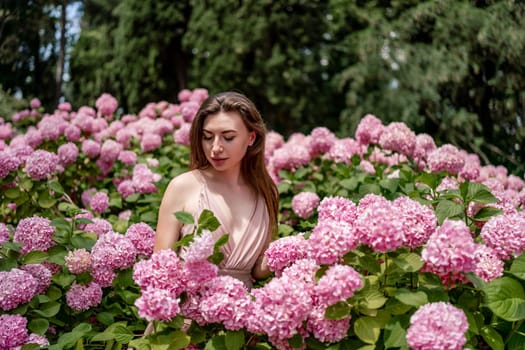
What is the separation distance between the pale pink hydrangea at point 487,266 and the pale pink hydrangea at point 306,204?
1569 millimetres

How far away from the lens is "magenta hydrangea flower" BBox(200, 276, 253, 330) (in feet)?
4.39

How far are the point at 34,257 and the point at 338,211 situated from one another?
1.12 metres

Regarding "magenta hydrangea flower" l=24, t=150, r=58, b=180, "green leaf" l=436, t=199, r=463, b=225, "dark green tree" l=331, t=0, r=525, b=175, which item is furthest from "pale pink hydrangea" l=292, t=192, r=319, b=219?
"dark green tree" l=331, t=0, r=525, b=175

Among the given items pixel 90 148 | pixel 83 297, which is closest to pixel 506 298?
pixel 83 297

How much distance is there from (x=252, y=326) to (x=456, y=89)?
7905mm

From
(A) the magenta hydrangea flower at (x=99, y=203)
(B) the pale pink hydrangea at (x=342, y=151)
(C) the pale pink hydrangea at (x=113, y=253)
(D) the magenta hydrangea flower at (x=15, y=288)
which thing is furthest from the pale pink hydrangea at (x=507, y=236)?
(A) the magenta hydrangea flower at (x=99, y=203)

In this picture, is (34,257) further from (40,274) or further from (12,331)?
(12,331)

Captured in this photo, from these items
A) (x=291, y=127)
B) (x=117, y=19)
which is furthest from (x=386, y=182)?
(x=117, y=19)

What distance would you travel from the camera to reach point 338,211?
5.02ft

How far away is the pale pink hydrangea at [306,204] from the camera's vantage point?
296 cm

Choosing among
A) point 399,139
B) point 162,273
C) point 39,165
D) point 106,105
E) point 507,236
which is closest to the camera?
point 162,273

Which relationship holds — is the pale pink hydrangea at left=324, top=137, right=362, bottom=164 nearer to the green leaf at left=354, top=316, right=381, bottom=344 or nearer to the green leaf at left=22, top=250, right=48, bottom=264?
the green leaf at left=22, top=250, right=48, bottom=264

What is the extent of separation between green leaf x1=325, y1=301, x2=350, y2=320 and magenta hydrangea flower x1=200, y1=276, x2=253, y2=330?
0.69 feet

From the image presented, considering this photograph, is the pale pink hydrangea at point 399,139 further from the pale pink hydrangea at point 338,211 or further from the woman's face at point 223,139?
the pale pink hydrangea at point 338,211
